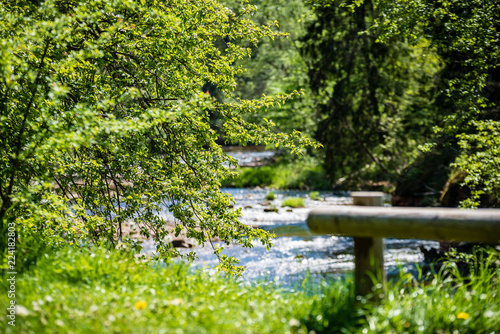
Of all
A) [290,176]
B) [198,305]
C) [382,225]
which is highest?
[382,225]

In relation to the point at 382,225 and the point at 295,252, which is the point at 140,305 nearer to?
the point at 382,225

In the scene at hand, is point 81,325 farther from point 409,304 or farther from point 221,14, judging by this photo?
point 221,14

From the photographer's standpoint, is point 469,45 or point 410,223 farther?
point 469,45

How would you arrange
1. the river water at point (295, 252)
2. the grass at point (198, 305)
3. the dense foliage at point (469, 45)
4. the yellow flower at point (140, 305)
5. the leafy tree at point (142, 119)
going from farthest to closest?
the river water at point (295, 252) → the dense foliage at point (469, 45) → the leafy tree at point (142, 119) → the yellow flower at point (140, 305) → the grass at point (198, 305)

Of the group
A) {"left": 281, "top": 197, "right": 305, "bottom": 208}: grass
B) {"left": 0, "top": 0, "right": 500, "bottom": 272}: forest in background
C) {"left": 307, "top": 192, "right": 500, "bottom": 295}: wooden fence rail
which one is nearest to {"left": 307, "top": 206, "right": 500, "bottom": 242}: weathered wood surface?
{"left": 307, "top": 192, "right": 500, "bottom": 295}: wooden fence rail

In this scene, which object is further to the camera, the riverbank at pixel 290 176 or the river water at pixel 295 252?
the riverbank at pixel 290 176

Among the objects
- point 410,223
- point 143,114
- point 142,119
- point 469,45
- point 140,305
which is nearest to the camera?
point 140,305

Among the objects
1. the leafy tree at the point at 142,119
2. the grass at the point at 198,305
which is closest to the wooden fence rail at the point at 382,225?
the grass at the point at 198,305

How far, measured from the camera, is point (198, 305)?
120 inches

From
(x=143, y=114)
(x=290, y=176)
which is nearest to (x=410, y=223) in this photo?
(x=143, y=114)

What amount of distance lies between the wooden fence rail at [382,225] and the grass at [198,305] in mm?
221

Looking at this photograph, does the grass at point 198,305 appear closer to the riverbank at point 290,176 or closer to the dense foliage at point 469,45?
the dense foliage at point 469,45

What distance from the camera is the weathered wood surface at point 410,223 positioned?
2.92 meters

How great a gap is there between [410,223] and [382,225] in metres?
0.19
